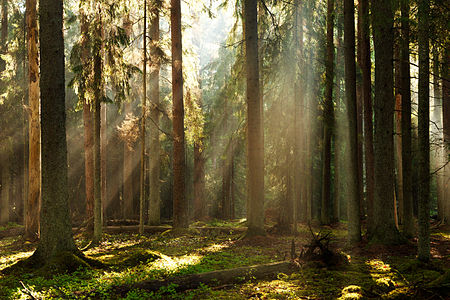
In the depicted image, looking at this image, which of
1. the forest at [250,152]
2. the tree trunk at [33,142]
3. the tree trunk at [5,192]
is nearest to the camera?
the forest at [250,152]

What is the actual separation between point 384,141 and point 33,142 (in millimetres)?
11497

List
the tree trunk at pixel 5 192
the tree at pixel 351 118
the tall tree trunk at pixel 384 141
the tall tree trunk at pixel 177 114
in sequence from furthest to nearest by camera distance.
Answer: the tree trunk at pixel 5 192 → the tall tree trunk at pixel 177 114 → the tree at pixel 351 118 → the tall tree trunk at pixel 384 141

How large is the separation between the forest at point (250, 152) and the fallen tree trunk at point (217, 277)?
0.03 metres

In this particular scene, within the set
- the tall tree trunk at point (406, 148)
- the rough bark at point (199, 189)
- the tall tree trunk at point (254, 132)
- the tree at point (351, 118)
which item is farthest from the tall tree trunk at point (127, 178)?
the tall tree trunk at point (406, 148)

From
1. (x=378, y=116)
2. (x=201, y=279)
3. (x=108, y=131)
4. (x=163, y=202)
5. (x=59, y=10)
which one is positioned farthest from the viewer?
(x=163, y=202)

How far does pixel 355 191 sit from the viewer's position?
10.9 metres

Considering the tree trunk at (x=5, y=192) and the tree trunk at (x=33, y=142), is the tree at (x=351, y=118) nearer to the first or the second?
the tree trunk at (x=33, y=142)

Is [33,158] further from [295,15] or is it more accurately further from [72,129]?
[72,129]

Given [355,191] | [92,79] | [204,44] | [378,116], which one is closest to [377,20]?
[378,116]

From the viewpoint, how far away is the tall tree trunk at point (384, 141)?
10.2m

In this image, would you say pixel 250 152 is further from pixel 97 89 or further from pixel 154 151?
pixel 154 151

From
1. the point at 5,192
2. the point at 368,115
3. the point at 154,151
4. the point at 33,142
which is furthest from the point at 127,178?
the point at 368,115

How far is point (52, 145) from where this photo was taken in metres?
8.04

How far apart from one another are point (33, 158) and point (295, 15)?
35.7ft
